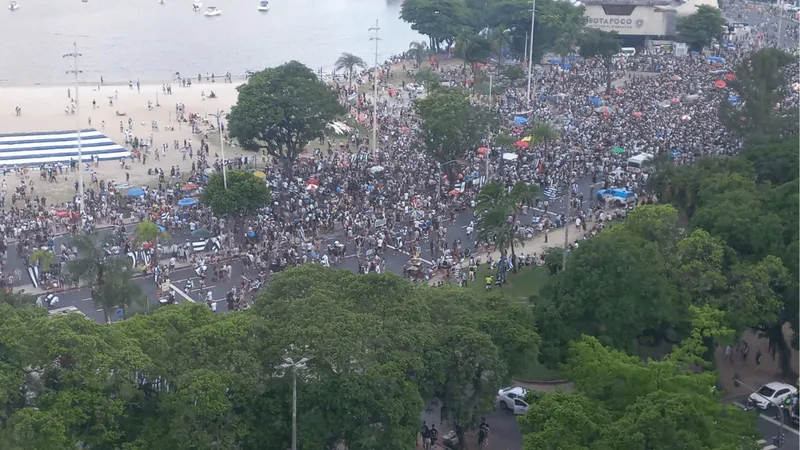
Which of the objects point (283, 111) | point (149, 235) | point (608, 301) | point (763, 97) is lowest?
point (149, 235)

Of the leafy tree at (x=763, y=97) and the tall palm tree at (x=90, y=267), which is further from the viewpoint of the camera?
the leafy tree at (x=763, y=97)

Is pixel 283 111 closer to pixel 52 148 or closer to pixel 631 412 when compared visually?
pixel 52 148

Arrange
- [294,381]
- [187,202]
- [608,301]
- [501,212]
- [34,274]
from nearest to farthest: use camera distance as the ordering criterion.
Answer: [294,381] < [608,301] < [34,274] < [501,212] < [187,202]

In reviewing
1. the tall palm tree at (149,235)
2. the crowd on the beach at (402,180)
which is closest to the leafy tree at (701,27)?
the crowd on the beach at (402,180)

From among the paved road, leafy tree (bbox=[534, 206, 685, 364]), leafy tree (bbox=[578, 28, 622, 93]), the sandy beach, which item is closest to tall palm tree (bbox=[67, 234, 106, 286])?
leafy tree (bbox=[534, 206, 685, 364])

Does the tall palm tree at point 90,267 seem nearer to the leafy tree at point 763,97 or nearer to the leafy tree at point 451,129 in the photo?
the leafy tree at point 451,129

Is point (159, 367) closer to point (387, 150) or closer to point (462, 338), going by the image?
point (462, 338)

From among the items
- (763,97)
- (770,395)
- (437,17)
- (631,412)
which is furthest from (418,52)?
(631,412)

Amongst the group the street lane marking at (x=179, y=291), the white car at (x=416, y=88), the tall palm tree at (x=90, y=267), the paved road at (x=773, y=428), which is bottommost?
the paved road at (x=773, y=428)
